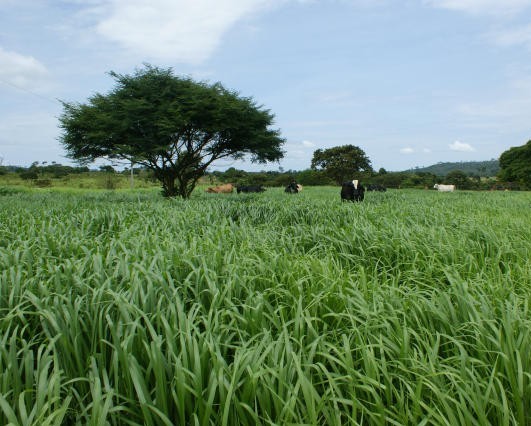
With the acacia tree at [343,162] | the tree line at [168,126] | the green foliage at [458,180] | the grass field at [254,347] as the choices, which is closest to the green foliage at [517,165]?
the green foliage at [458,180]

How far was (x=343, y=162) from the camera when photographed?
60906mm

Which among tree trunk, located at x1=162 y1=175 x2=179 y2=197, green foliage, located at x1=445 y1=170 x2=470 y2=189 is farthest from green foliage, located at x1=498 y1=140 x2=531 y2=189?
tree trunk, located at x1=162 y1=175 x2=179 y2=197

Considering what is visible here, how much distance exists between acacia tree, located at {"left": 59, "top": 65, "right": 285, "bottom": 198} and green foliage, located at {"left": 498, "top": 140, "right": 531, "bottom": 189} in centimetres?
5345

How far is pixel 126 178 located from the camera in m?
50.6

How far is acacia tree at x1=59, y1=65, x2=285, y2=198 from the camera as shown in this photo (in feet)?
52.0

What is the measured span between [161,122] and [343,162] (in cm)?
4927

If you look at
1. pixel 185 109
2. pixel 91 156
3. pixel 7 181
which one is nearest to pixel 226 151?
pixel 185 109

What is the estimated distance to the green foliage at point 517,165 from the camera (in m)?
54.9

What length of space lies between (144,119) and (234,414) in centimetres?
1609

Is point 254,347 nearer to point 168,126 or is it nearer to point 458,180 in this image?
point 168,126

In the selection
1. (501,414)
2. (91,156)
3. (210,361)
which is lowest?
(501,414)

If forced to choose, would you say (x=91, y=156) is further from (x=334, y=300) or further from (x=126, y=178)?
(x=126, y=178)

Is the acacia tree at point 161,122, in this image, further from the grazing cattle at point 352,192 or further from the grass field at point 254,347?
the grass field at point 254,347

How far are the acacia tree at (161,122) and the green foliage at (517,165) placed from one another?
175 feet
